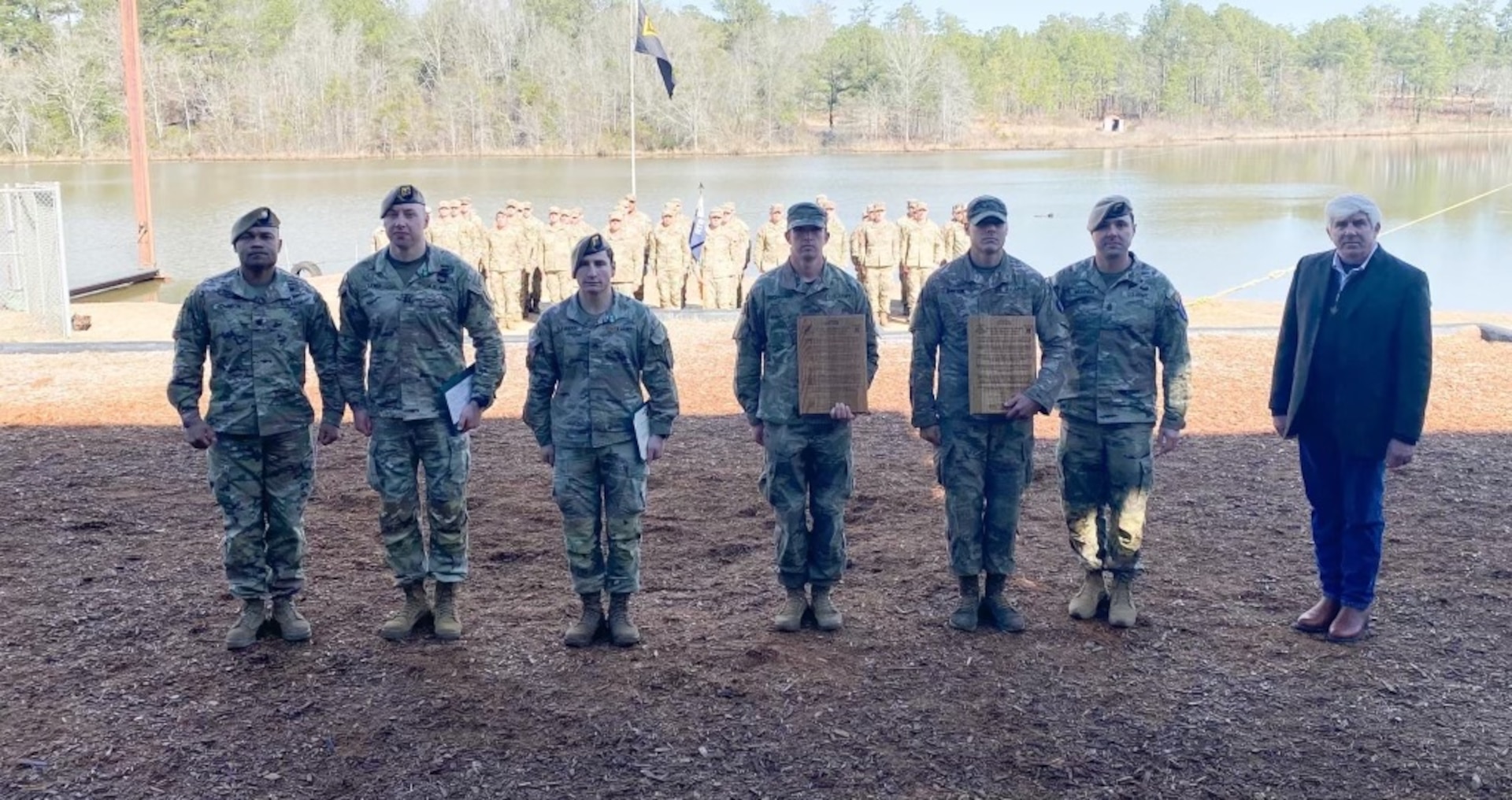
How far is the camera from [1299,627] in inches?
210

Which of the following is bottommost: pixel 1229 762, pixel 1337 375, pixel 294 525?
pixel 1229 762

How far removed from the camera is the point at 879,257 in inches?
654

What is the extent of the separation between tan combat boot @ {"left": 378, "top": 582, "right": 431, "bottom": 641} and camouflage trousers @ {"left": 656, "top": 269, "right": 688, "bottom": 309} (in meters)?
11.9

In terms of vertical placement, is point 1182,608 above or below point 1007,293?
below

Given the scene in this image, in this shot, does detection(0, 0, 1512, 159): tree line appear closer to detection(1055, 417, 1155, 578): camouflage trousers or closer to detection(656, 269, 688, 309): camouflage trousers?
detection(656, 269, 688, 309): camouflage trousers

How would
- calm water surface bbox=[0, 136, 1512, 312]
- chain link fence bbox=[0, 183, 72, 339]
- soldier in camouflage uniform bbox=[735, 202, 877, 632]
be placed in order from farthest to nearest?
calm water surface bbox=[0, 136, 1512, 312] < chain link fence bbox=[0, 183, 72, 339] < soldier in camouflage uniform bbox=[735, 202, 877, 632]

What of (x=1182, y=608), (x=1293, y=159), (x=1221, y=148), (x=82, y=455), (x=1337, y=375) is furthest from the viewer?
(x=1221, y=148)

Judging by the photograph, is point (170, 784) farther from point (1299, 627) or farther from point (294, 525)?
point (1299, 627)

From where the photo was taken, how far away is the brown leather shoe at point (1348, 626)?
518cm

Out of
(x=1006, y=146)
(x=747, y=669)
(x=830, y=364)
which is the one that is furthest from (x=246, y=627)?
(x=1006, y=146)

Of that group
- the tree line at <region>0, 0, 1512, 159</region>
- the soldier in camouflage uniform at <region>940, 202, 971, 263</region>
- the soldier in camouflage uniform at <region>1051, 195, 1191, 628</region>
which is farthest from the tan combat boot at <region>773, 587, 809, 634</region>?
the tree line at <region>0, 0, 1512, 159</region>

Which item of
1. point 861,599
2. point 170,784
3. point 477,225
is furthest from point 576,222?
point 170,784

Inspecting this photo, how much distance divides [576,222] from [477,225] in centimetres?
132

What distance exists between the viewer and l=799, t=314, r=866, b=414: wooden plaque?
17.1 ft
